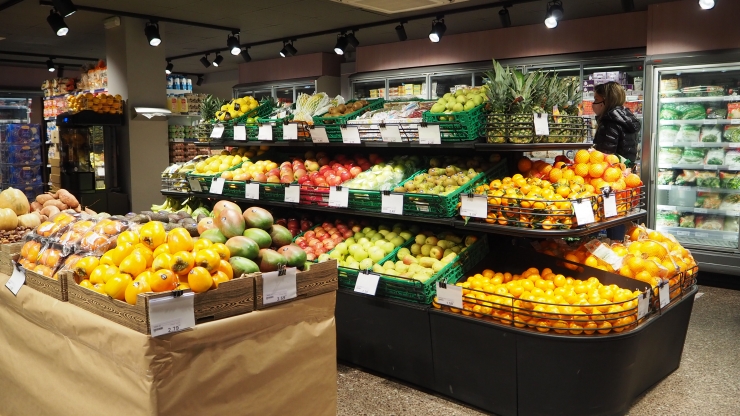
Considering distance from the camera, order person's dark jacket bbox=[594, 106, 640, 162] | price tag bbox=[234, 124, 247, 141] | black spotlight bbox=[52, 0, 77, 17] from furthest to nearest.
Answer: black spotlight bbox=[52, 0, 77, 17] < person's dark jacket bbox=[594, 106, 640, 162] < price tag bbox=[234, 124, 247, 141]

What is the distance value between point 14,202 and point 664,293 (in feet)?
12.3

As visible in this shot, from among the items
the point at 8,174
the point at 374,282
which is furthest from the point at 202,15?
the point at 374,282

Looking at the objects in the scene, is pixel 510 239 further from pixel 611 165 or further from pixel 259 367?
pixel 259 367

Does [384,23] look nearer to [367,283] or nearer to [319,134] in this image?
[319,134]

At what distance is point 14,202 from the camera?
3.70m

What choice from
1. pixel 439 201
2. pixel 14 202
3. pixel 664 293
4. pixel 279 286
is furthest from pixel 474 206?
pixel 14 202

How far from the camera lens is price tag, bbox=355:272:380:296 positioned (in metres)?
3.47

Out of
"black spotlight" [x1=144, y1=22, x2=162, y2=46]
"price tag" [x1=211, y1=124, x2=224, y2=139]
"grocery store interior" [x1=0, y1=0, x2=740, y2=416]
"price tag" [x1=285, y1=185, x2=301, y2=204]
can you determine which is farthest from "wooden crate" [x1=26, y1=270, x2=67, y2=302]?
"black spotlight" [x1=144, y1=22, x2=162, y2=46]

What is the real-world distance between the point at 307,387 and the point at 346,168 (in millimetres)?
2059

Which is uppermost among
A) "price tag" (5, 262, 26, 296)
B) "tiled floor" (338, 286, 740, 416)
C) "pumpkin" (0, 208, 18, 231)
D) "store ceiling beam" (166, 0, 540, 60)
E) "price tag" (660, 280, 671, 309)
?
"store ceiling beam" (166, 0, 540, 60)

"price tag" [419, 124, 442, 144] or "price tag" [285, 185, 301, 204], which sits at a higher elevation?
"price tag" [419, 124, 442, 144]

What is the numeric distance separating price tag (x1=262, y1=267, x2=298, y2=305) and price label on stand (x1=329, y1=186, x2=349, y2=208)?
4.95 ft

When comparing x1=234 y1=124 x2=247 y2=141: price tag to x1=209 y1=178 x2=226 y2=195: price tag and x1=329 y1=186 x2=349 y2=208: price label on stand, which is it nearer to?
x1=209 y1=178 x2=226 y2=195: price tag

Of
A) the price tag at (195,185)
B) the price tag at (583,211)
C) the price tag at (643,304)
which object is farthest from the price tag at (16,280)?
the price tag at (643,304)
